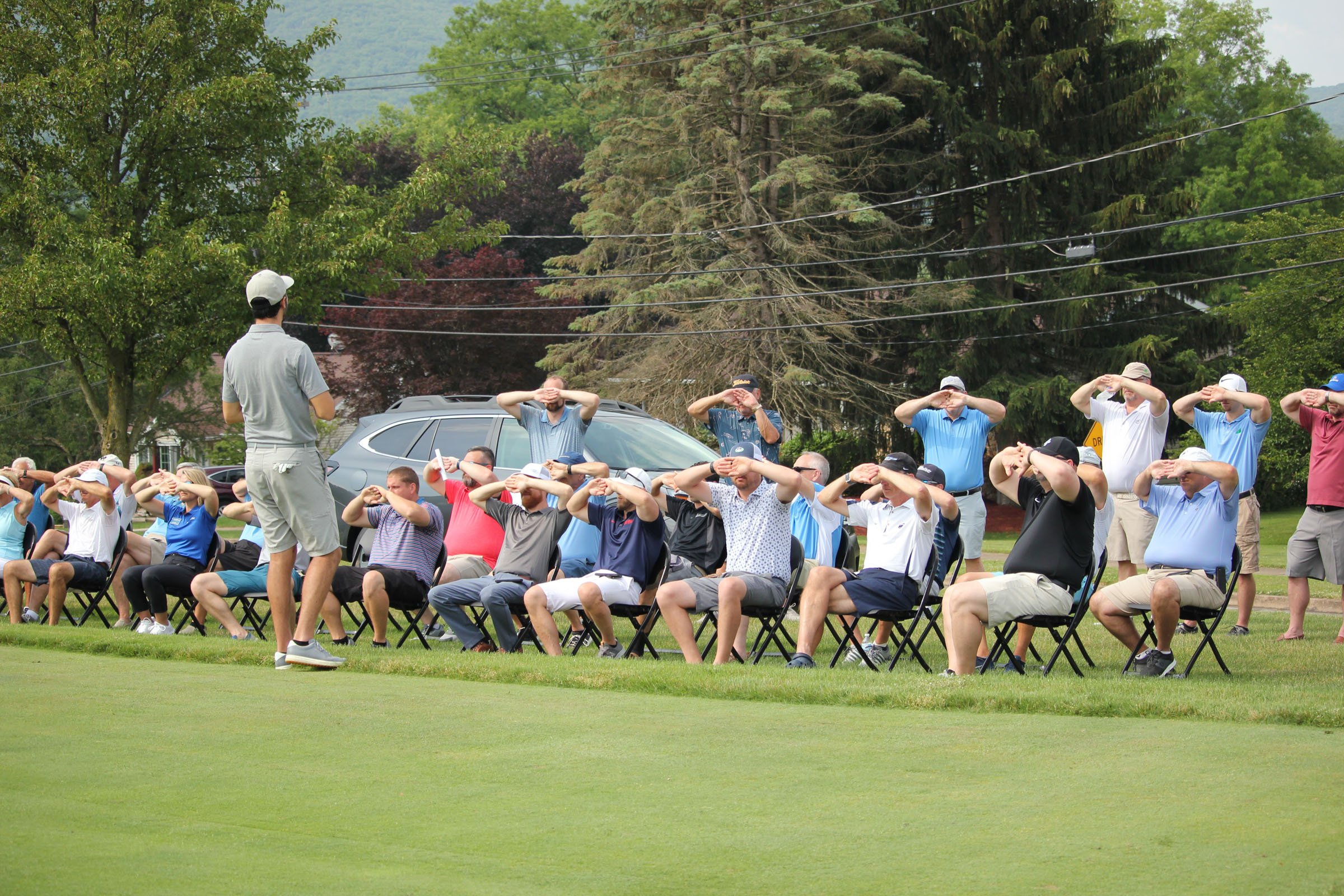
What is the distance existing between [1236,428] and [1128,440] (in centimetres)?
78

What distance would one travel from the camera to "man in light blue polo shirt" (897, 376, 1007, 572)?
990 cm

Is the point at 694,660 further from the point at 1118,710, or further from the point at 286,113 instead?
the point at 286,113

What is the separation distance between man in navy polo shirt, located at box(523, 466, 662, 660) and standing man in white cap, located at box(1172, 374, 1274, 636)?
12.9ft

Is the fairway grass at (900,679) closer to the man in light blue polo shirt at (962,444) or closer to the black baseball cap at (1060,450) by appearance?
the man in light blue polo shirt at (962,444)

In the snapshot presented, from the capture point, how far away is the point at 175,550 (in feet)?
35.3

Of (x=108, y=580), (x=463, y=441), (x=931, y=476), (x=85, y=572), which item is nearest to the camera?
(x=931, y=476)

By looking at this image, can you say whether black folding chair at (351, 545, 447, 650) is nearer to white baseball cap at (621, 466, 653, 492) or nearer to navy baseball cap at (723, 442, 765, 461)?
white baseball cap at (621, 466, 653, 492)

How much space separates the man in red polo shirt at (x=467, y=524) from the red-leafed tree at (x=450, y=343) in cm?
2752

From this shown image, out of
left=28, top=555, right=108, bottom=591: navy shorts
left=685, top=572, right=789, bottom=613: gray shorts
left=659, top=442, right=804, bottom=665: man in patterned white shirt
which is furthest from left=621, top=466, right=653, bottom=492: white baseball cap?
left=28, top=555, right=108, bottom=591: navy shorts

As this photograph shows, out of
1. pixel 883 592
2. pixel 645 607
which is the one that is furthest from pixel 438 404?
pixel 883 592

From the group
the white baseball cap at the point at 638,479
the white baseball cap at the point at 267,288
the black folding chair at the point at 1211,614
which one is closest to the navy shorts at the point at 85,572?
the white baseball cap at the point at 638,479

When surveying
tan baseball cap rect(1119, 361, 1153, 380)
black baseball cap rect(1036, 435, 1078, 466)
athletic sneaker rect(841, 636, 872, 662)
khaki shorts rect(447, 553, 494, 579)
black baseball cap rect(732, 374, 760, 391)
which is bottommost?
athletic sneaker rect(841, 636, 872, 662)

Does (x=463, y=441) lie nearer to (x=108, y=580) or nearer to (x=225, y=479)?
(x=108, y=580)

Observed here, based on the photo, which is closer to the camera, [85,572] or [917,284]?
[85,572]
